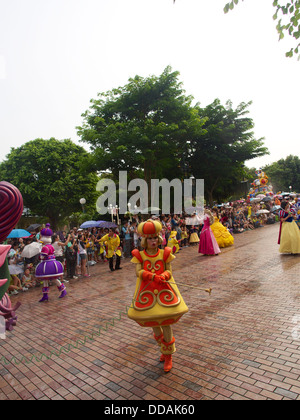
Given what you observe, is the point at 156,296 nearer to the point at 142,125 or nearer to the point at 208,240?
the point at 208,240

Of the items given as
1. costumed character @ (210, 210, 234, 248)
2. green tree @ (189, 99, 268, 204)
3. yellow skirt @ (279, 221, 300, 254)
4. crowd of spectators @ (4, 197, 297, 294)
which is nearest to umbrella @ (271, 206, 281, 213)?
crowd of spectators @ (4, 197, 297, 294)

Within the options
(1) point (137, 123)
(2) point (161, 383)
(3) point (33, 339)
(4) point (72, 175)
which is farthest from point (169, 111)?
(2) point (161, 383)

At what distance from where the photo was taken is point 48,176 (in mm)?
26859

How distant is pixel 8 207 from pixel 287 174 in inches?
2293

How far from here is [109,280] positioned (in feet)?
32.2

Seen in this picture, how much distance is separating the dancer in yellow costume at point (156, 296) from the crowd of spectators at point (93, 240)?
492 centimetres

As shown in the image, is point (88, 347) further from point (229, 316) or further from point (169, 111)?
point (169, 111)

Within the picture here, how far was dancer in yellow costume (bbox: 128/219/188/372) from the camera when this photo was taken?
→ 148 inches

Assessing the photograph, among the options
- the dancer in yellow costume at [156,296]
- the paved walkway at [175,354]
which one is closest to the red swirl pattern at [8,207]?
the dancer in yellow costume at [156,296]

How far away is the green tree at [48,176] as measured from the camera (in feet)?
86.0

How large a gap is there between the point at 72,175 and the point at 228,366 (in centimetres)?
2590

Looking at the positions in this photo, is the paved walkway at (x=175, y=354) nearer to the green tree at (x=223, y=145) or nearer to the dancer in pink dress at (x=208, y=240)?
the dancer in pink dress at (x=208, y=240)

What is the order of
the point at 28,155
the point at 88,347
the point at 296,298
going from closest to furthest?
the point at 88,347 → the point at 296,298 → the point at 28,155

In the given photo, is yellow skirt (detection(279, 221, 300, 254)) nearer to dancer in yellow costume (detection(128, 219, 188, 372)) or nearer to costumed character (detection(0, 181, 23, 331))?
dancer in yellow costume (detection(128, 219, 188, 372))
